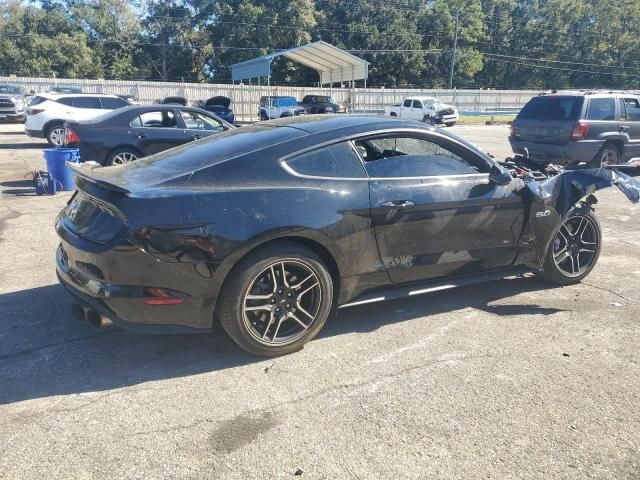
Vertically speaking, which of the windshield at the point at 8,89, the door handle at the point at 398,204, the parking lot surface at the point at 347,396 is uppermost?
the windshield at the point at 8,89

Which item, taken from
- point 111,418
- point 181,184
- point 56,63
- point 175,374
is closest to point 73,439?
point 111,418

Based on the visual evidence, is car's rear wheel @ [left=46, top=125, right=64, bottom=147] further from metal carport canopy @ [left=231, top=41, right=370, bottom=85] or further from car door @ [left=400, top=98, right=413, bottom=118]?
car door @ [left=400, top=98, right=413, bottom=118]

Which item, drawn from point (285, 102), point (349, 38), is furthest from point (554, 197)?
point (349, 38)

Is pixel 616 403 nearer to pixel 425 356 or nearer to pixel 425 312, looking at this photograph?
pixel 425 356

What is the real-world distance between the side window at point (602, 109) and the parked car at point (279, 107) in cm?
1797

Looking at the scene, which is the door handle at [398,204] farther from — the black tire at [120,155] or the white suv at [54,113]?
the white suv at [54,113]

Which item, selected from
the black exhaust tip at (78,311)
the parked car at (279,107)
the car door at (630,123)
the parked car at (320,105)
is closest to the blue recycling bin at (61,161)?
the black exhaust tip at (78,311)

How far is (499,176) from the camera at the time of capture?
173 inches

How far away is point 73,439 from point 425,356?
2.24 metres

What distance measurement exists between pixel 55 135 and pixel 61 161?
745 centimetres

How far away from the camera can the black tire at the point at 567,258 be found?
Result: 193 inches

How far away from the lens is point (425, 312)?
445 cm

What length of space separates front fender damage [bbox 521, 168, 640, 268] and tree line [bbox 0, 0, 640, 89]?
52.6 m

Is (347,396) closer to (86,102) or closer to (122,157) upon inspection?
(122,157)
